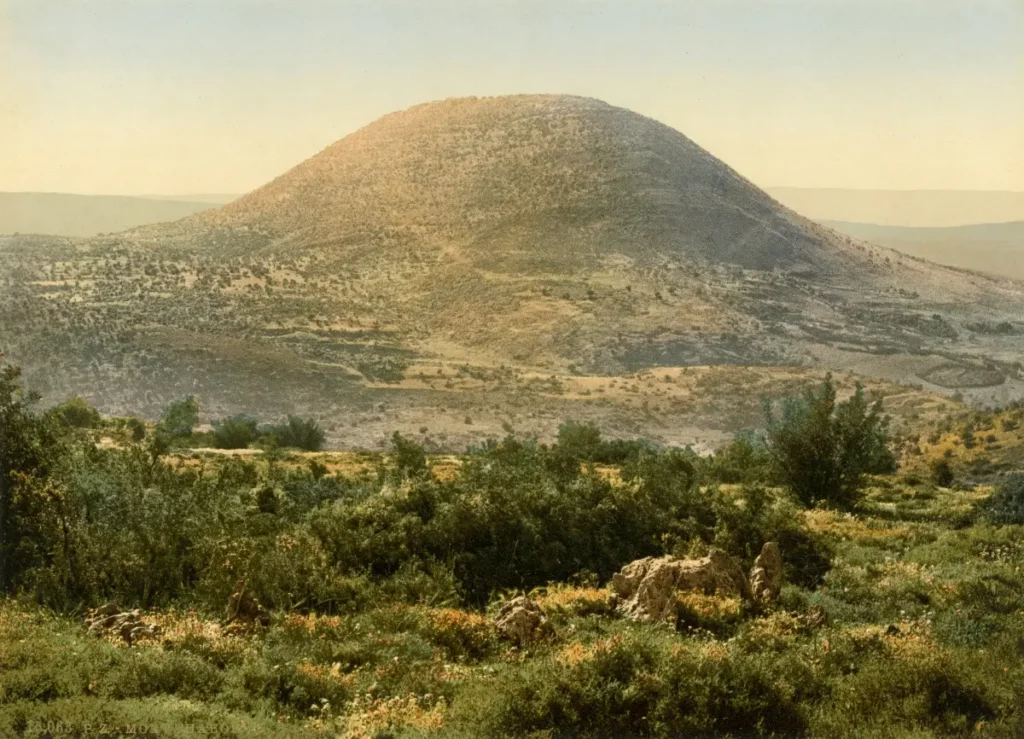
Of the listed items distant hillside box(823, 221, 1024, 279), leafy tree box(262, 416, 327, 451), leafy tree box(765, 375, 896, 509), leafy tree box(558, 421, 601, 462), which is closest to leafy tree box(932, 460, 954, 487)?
leafy tree box(765, 375, 896, 509)

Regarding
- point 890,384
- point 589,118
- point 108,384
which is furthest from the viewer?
point 589,118

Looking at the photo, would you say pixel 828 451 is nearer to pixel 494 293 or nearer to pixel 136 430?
pixel 136 430

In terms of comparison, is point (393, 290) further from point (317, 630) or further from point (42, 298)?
point (317, 630)

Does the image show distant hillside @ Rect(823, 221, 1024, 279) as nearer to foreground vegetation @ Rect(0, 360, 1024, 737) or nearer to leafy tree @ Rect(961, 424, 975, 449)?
leafy tree @ Rect(961, 424, 975, 449)

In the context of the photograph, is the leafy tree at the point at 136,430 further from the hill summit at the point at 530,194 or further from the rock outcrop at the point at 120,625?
the hill summit at the point at 530,194

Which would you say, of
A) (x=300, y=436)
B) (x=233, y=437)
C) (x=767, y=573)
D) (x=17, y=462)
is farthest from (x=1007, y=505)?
(x=300, y=436)

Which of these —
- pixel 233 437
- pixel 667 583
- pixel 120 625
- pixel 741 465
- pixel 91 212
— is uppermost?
pixel 91 212

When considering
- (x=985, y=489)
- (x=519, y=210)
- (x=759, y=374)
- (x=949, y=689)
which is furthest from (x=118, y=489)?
(x=519, y=210)
